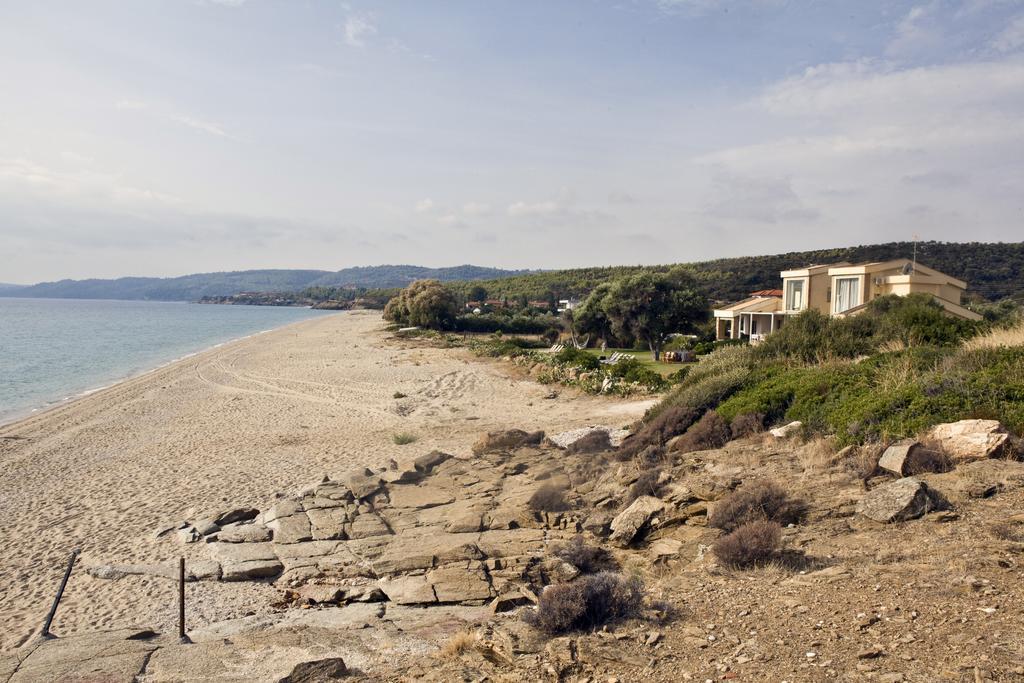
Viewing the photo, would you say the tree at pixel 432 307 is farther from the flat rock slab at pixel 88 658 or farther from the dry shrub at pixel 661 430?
the flat rock slab at pixel 88 658

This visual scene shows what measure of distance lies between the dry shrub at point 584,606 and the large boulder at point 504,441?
7934 mm

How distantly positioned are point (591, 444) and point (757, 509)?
5.98 metres

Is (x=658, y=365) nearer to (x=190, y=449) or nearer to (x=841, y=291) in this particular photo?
(x=841, y=291)

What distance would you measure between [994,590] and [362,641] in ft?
17.4

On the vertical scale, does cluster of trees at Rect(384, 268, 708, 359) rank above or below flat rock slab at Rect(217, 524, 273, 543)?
above

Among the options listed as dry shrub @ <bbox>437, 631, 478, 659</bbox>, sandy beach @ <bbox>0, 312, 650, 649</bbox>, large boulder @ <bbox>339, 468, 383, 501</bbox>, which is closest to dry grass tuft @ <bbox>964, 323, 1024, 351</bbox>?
sandy beach @ <bbox>0, 312, 650, 649</bbox>

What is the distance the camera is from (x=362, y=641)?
6227 mm

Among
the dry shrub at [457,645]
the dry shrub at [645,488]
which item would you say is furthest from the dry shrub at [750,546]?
the dry shrub at [457,645]

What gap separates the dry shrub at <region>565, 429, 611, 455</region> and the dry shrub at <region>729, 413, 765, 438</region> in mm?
2702

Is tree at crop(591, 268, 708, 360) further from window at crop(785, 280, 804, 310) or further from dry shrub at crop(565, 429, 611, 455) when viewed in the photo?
dry shrub at crop(565, 429, 611, 455)

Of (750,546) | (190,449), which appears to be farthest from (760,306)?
(750,546)

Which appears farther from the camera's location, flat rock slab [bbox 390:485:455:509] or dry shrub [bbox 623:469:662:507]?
flat rock slab [bbox 390:485:455:509]

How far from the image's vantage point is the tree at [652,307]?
111 ft

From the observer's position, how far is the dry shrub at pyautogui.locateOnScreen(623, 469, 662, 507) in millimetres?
9306
